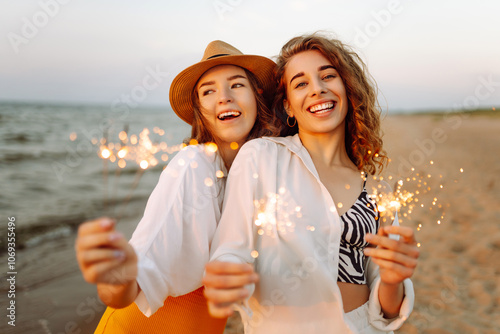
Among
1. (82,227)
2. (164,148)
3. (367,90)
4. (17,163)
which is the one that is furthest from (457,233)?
(17,163)

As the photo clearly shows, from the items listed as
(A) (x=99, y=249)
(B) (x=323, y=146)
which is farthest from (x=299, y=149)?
(A) (x=99, y=249)

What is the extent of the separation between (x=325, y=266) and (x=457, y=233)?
20.5 ft

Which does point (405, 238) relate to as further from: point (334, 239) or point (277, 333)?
point (277, 333)

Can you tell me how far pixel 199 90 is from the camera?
251 centimetres

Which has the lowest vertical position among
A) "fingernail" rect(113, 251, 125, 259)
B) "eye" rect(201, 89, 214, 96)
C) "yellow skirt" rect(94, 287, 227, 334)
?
"yellow skirt" rect(94, 287, 227, 334)

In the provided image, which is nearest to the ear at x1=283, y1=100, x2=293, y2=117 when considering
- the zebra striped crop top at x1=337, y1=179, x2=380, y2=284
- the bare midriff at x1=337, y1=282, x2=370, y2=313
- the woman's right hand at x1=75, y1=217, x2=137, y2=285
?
the zebra striped crop top at x1=337, y1=179, x2=380, y2=284

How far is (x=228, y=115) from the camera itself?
2367 millimetres

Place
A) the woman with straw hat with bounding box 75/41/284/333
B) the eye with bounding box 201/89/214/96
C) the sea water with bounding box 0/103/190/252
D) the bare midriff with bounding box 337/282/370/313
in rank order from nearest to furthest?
the woman with straw hat with bounding box 75/41/284/333 → the bare midriff with bounding box 337/282/370/313 → the eye with bounding box 201/89/214/96 → the sea water with bounding box 0/103/190/252

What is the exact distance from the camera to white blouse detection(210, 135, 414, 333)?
1843 mm

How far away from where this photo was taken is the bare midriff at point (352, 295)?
198cm

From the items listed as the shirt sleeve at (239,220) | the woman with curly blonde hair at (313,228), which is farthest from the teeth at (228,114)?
the shirt sleeve at (239,220)

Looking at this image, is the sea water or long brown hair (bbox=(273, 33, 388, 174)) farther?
the sea water

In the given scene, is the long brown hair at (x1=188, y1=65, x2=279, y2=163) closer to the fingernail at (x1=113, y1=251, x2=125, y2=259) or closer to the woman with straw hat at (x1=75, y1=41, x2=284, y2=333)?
the woman with straw hat at (x1=75, y1=41, x2=284, y2=333)

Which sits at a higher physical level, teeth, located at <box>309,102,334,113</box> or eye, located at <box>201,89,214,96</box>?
eye, located at <box>201,89,214,96</box>
